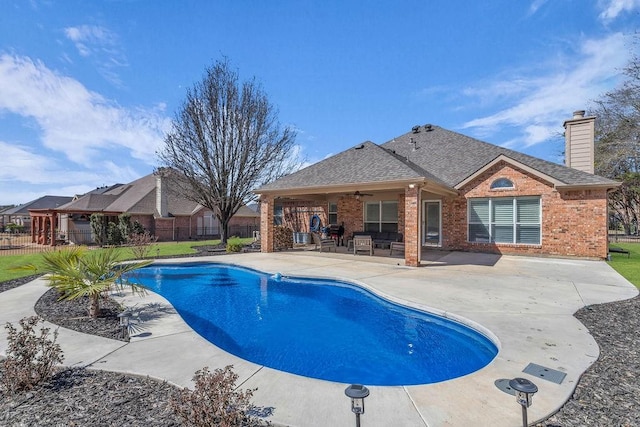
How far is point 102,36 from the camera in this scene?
11555 mm

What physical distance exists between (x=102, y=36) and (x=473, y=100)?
1840 centimetres

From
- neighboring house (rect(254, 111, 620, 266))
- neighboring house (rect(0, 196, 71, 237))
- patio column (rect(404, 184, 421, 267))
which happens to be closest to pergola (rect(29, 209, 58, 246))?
neighboring house (rect(254, 111, 620, 266))

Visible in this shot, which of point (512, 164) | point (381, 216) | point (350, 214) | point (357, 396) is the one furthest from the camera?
point (350, 214)

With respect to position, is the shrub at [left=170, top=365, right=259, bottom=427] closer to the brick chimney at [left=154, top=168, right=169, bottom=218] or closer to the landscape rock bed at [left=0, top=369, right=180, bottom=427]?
the landscape rock bed at [left=0, top=369, right=180, bottom=427]

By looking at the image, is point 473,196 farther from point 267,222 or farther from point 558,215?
point 267,222

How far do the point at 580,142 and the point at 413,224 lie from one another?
986 centimetres

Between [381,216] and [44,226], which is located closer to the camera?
[381,216]

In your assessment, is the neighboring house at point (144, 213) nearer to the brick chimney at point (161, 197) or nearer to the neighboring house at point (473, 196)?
the brick chimney at point (161, 197)

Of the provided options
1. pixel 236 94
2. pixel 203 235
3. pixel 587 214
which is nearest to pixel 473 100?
pixel 587 214

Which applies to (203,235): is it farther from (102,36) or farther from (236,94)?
(102,36)

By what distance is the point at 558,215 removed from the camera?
43.4 ft

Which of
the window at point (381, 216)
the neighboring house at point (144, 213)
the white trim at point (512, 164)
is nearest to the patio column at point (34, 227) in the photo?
the neighboring house at point (144, 213)

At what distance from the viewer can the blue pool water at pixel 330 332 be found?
453 cm

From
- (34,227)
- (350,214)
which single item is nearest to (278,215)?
(350,214)
